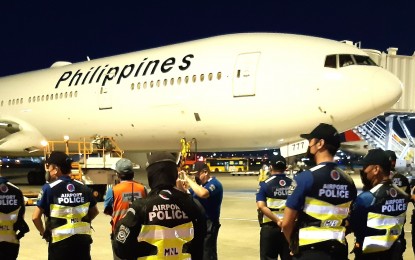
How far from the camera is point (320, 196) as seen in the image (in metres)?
4.40

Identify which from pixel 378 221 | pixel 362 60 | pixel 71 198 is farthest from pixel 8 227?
pixel 362 60

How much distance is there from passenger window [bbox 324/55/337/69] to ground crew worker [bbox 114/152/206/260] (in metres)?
10.6

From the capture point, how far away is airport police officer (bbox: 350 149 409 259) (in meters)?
4.98

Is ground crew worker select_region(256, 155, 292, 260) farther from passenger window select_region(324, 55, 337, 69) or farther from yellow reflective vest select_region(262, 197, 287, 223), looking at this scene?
passenger window select_region(324, 55, 337, 69)

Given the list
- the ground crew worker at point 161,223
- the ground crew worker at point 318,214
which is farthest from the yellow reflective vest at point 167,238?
the ground crew worker at point 318,214

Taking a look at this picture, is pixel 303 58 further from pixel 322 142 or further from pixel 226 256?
pixel 322 142

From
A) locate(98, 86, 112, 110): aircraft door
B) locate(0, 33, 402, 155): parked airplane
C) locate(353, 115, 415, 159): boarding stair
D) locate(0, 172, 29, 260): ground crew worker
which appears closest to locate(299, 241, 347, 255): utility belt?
locate(0, 172, 29, 260): ground crew worker

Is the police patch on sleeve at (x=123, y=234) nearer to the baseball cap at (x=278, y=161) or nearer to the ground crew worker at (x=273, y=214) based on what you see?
the ground crew worker at (x=273, y=214)

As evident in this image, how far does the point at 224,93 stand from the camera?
48.1 ft

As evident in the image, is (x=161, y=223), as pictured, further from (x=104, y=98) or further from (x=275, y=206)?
(x=104, y=98)

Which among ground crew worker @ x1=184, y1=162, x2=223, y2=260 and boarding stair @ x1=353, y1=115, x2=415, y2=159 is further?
boarding stair @ x1=353, y1=115, x2=415, y2=159

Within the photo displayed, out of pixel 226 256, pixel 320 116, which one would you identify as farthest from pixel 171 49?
pixel 226 256

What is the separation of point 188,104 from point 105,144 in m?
3.47

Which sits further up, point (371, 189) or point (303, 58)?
point (303, 58)
